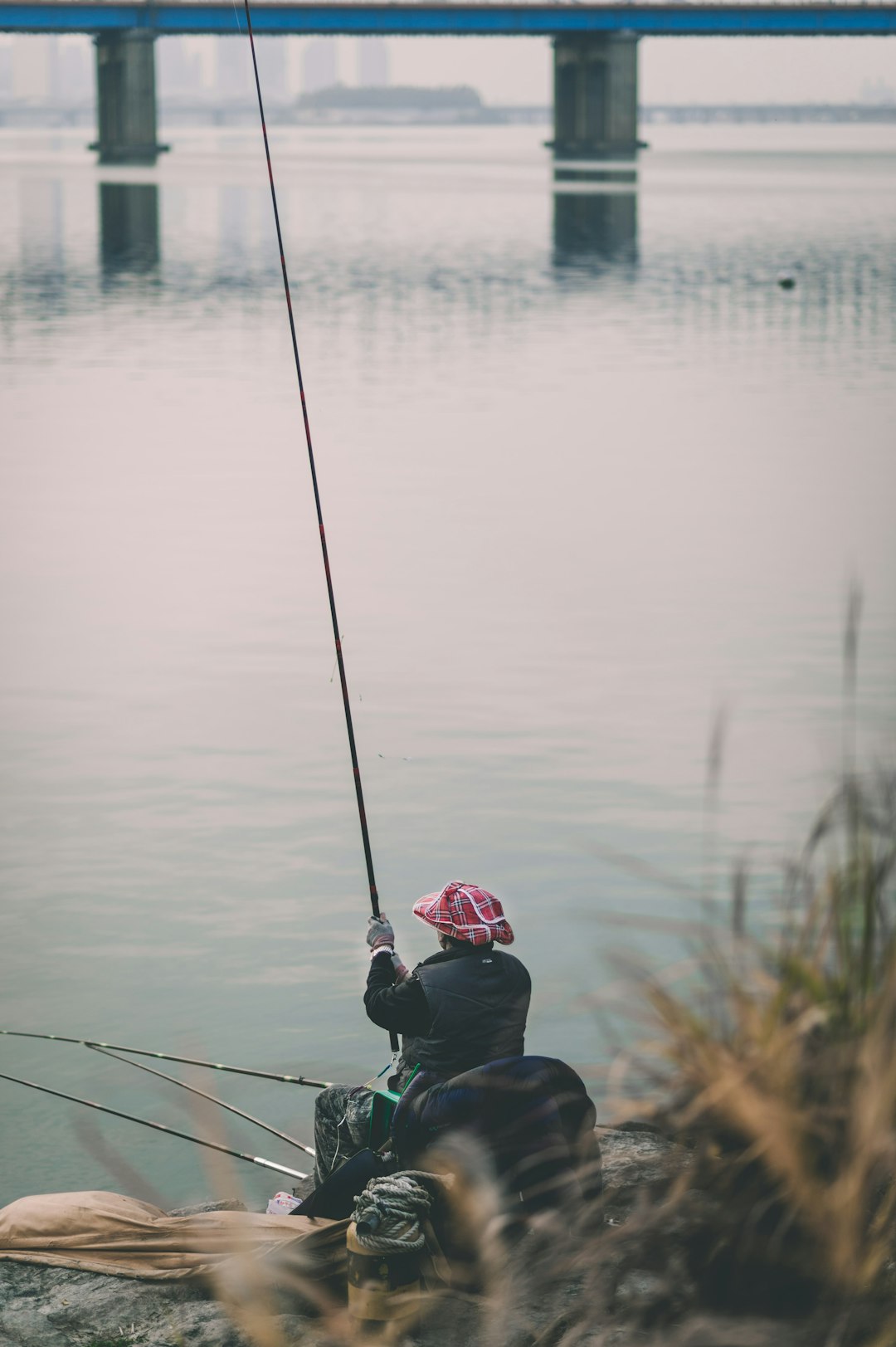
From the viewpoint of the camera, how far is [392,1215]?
4160 mm

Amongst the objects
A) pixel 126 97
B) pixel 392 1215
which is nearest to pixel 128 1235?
pixel 392 1215

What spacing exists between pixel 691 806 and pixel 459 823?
1.19 metres

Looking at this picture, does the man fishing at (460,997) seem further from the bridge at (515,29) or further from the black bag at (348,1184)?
the bridge at (515,29)

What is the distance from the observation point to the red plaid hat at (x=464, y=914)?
16.0 feet

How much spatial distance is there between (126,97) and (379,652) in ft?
302

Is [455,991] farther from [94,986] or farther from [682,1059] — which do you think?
[94,986]

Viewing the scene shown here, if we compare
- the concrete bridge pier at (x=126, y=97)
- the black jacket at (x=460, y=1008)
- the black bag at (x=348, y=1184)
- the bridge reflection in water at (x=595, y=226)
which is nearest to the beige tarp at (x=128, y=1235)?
the black bag at (x=348, y=1184)

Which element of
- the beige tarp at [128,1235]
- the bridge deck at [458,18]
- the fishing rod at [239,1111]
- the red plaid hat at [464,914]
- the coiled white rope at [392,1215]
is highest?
the bridge deck at [458,18]

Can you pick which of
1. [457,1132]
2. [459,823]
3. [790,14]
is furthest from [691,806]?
[790,14]

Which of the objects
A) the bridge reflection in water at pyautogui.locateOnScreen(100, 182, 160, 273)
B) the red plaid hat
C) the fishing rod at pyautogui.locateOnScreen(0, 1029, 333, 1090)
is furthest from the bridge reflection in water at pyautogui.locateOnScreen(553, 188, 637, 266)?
the red plaid hat

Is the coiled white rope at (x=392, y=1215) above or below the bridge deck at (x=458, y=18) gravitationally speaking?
below

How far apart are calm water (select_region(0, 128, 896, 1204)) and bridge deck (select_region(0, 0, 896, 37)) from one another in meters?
63.9

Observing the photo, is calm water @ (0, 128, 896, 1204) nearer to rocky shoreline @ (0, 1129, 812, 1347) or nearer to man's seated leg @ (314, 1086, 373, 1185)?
rocky shoreline @ (0, 1129, 812, 1347)

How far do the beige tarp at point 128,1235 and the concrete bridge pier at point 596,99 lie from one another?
319 feet
